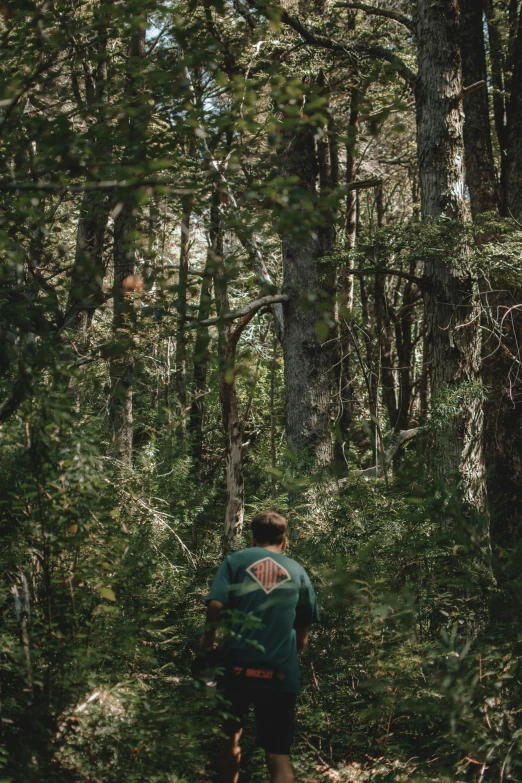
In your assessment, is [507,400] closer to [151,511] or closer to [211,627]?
[151,511]

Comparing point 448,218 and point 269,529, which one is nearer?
point 269,529

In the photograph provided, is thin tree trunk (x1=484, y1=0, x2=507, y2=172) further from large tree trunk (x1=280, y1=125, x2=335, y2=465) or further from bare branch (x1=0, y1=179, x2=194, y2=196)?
bare branch (x1=0, y1=179, x2=194, y2=196)

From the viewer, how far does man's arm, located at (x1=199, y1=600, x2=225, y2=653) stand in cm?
382

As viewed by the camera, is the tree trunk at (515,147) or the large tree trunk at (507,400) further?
the tree trunk at (515,147)

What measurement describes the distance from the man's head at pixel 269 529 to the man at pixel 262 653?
132 millimetres

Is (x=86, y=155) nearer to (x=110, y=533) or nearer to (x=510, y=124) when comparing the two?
(x=110, y=533)

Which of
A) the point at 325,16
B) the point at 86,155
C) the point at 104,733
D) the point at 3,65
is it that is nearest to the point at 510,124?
the point at 325,16

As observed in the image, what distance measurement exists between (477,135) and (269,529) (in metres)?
9.57

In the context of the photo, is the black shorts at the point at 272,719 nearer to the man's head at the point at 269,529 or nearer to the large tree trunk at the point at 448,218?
the man's head at the point at 269,529

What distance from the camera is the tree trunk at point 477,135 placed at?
11.6 meters

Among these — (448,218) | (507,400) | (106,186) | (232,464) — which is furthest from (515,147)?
(106,186)

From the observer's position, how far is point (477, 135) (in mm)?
11781

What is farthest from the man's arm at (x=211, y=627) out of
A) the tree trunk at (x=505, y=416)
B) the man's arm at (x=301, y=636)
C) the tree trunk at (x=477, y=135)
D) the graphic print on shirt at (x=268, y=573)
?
the tree trunk at (x=477, y=135)

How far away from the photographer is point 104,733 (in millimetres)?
3461
